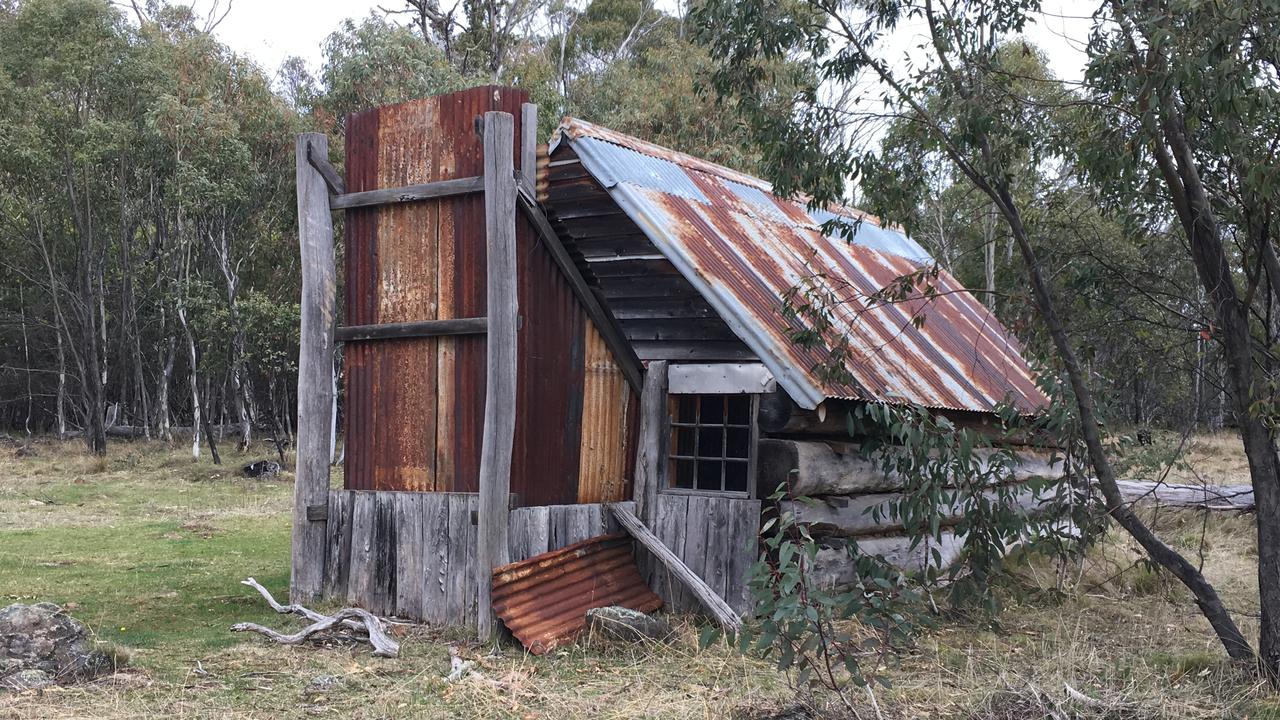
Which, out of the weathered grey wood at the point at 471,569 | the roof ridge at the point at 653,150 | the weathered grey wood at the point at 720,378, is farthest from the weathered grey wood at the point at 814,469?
the weathered grey wood at the point at 471,569

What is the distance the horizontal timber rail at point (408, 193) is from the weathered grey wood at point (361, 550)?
2404 millimetres

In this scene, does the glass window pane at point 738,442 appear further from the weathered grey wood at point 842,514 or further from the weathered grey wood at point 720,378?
the weathered grey wood at point 842,514

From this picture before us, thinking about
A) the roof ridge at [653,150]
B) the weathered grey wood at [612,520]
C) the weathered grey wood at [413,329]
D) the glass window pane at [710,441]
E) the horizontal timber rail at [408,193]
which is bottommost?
the weathered grey wood at [612,520]

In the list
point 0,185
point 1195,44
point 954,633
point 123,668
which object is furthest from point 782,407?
point 0,185

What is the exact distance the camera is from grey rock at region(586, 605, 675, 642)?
8.16 metres

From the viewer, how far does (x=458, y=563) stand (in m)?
8.85

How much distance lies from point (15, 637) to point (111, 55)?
93.6ft

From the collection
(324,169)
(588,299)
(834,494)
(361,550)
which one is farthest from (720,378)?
(324,169)

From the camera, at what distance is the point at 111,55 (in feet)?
103

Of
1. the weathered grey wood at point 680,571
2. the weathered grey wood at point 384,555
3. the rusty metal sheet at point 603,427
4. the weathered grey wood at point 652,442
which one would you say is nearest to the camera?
the weathered grey wood at point 680,571

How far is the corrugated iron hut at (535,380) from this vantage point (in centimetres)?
870

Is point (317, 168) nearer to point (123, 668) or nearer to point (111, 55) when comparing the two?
point (123, 668)

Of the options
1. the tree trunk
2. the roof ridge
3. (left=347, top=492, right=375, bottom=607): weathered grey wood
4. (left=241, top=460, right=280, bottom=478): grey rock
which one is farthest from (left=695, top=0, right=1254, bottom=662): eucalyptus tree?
the tree trunk

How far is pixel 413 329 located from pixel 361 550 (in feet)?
6.14
